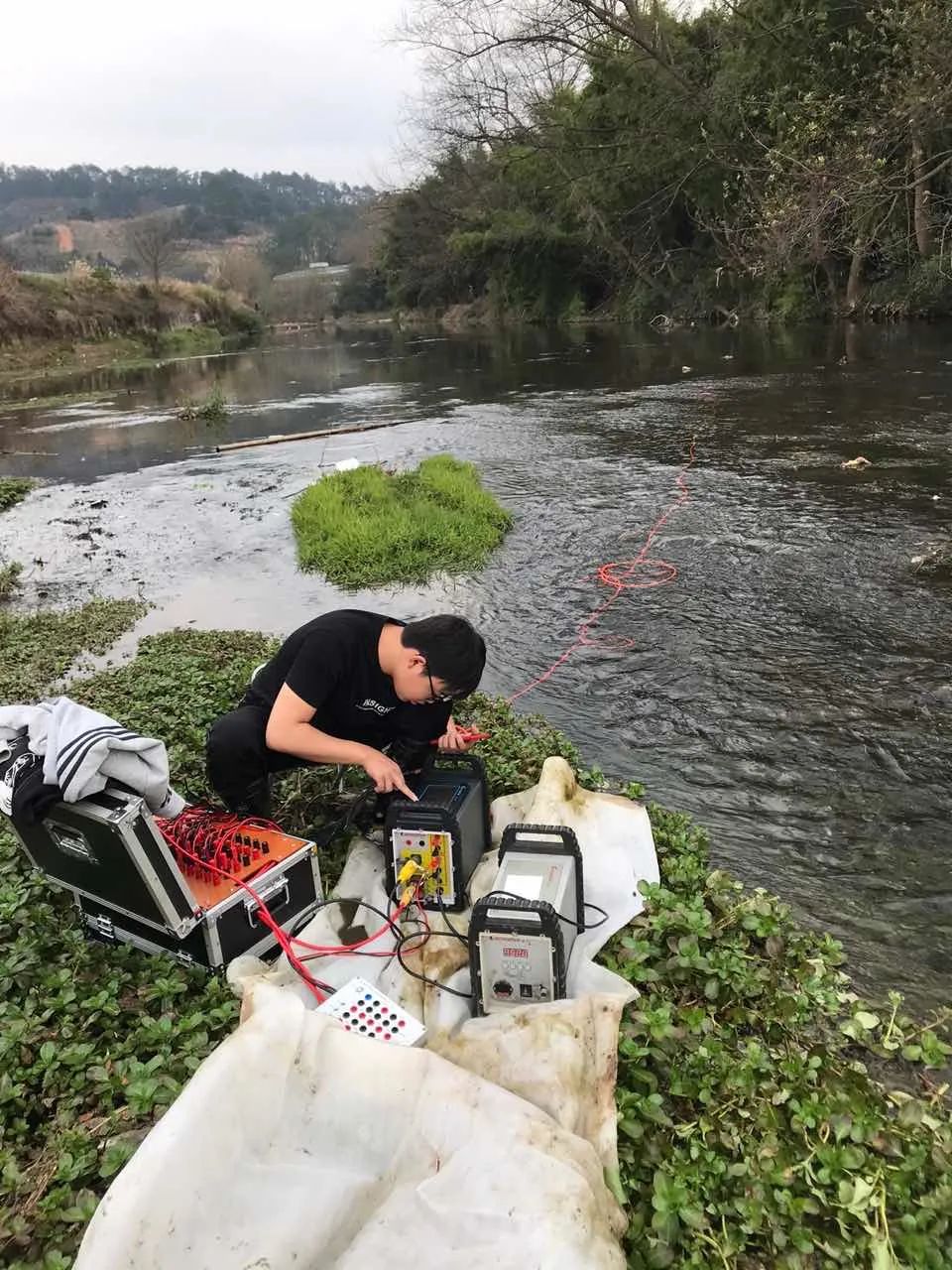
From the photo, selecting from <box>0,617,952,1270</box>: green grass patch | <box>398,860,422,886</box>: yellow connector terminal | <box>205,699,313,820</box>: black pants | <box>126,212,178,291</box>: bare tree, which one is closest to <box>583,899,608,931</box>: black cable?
<box>0,617,952,1270</box>: green grass patch

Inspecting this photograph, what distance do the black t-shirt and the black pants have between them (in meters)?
0.12

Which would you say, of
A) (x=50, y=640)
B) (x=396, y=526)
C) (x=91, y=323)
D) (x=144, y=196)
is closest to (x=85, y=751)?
(x=50, y=640)

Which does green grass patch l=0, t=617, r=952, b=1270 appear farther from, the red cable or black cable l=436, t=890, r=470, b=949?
black cable l=436, t=890, r=470, b=949

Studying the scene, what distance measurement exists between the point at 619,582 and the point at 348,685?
13.7 feet

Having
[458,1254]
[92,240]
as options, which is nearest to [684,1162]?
[458,1254]

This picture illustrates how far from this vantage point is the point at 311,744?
3.06 meters

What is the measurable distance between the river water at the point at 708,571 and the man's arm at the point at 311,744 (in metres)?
1.51

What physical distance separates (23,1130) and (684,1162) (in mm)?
1767

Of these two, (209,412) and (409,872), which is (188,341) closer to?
(209,412)

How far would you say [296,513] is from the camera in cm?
954

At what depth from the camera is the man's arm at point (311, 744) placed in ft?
10.0

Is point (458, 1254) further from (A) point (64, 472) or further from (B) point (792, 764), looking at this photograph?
(A) point (64, 472)

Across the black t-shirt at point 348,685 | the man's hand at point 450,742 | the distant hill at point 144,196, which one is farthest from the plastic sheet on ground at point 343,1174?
the distant hill at point 144,196

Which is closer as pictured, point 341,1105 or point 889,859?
point 341,1105
